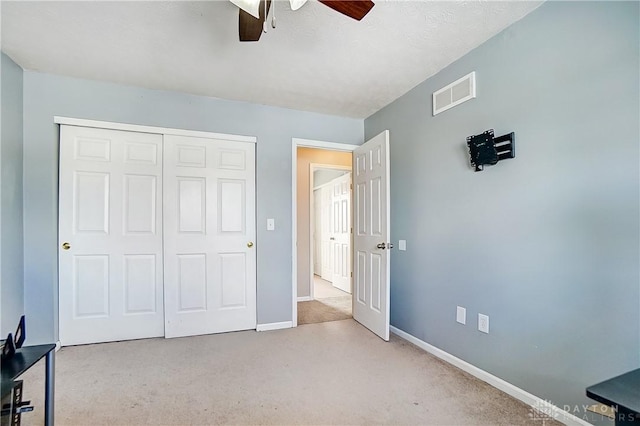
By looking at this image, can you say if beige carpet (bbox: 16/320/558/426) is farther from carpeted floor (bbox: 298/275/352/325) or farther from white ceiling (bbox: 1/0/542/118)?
white ceiling (bbox: 1/0/542/118)

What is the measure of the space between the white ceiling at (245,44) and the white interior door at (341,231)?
8.22ft

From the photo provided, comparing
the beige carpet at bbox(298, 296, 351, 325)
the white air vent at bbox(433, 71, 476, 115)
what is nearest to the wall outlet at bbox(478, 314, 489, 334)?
the white air vent at bbox(433, 71, 476, 115)

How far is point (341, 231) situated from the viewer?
18.2ft

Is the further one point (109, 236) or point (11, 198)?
point (109, 236)

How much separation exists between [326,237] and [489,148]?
4319 millimetres

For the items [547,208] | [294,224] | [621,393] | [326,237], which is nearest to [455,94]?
[547,208]

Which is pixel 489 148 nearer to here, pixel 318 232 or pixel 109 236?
pixel 109 236

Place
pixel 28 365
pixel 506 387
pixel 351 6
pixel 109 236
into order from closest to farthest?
1. pixel 28 365
2. pixel 351 6
3. pixel 506 387
4. pixel 109 236

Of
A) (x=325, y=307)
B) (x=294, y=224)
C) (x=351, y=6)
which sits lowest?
(x=325, y=307)

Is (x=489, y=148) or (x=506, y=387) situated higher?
(x=489, y=148)

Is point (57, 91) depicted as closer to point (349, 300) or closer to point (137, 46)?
point (137, 46)

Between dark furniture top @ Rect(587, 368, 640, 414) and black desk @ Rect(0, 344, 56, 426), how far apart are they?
74.6 inches

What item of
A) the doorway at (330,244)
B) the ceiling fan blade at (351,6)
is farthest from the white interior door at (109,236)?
the ceiling fan blade at (351,6)

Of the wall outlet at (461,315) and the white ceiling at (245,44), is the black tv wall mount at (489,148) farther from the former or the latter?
the wall outlet at (461,315)
